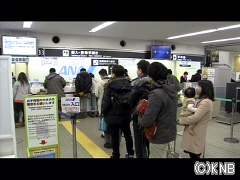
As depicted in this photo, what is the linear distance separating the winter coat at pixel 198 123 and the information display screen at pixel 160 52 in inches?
A: 279

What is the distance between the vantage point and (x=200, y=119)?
2.65 metres

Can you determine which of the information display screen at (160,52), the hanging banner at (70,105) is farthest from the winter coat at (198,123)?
the information display screen at (160,52)

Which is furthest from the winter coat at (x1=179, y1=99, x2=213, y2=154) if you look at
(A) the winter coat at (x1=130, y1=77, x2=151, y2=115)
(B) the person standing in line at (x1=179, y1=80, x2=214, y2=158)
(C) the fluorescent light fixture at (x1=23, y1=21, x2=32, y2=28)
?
(C) the fluorescent light fixture at (x1=23, y1=21, x2=32, y2=28)

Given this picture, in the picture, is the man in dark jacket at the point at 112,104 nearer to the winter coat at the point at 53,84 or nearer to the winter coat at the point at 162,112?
the winter coat at the point at 162,112

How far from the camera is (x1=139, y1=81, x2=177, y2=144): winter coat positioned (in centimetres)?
204

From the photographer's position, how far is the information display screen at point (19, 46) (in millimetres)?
6953

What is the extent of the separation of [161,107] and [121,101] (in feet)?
3.13

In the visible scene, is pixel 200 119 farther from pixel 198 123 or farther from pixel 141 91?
pixel 141 91

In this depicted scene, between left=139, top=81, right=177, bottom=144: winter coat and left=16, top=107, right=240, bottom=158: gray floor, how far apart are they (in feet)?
5.40

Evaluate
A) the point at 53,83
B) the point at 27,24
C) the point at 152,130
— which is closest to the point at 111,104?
the point at 152,130

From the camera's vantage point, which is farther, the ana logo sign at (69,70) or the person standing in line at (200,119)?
the ana logo sign at (69,70)
